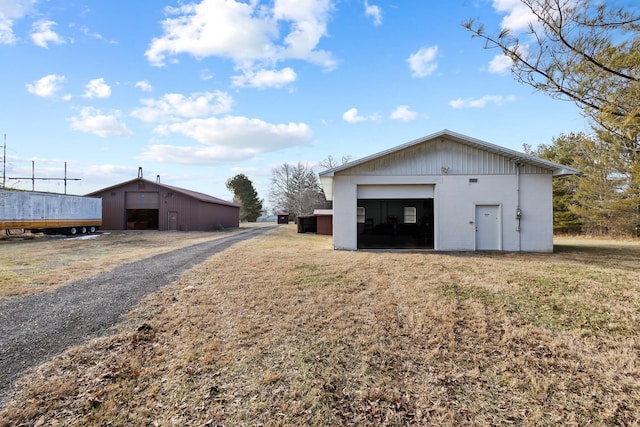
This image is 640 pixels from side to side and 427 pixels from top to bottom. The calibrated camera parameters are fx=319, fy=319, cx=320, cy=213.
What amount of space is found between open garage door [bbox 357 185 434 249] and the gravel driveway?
27.1 feet

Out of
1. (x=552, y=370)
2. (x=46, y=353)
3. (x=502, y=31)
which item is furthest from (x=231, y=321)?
(x=502, y=31)

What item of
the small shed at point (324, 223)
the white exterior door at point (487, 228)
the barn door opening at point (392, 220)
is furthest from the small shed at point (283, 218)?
the white exterior door at point (487, 228)

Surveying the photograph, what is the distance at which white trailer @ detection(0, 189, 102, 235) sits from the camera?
54.2ft

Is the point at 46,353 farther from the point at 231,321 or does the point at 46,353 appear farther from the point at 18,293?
the point at 18,293

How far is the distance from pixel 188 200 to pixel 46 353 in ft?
79.1

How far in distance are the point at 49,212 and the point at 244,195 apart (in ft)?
104

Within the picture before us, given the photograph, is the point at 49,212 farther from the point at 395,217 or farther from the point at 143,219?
the point at 395,217

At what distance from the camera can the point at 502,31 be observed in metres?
5.82

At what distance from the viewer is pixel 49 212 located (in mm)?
18688

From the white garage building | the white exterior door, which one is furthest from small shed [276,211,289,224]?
the white exterior door

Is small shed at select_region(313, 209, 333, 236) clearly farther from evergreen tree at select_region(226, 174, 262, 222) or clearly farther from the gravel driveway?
evergreen tree at select_region(226, 174, 262, 222)

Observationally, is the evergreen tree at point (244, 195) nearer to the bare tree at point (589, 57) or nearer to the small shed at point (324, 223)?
the small shed at point (324, 223)

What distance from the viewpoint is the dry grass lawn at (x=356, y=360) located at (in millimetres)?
2759

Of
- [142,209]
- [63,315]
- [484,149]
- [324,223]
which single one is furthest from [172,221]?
[484,149]
